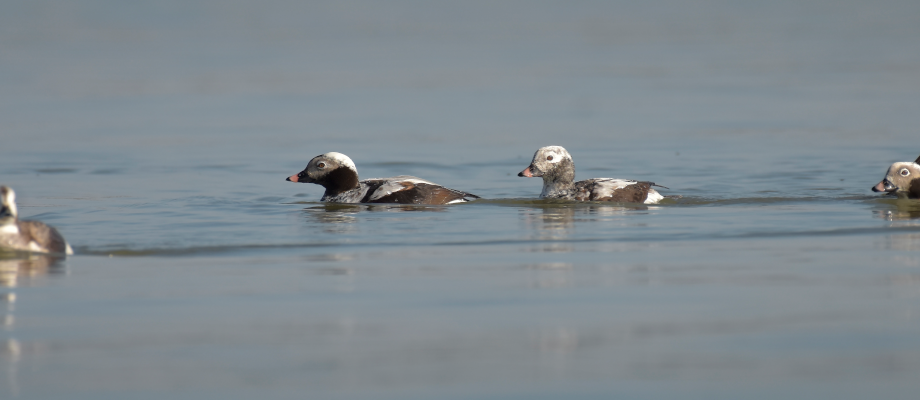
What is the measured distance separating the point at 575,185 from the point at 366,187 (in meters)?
2.64

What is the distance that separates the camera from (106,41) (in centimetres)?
4338

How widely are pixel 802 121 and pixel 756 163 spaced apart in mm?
4870

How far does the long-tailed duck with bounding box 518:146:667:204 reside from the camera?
14.8 m

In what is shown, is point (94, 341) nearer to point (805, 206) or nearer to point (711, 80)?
point (805, 206)

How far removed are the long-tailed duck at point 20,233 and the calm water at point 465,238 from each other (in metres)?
0.32

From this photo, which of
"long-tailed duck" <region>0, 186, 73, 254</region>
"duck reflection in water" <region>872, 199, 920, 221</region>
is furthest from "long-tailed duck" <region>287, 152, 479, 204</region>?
"long-tailed duck" <region>0, 186, 73, 254</region>

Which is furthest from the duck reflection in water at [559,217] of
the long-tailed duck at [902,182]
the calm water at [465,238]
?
the long-tailed duck at [902,182]

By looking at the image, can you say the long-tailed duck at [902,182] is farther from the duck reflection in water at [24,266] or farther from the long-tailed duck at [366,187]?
the duck reflection in water at [24,266]

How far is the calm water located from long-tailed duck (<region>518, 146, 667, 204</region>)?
1.28 ft

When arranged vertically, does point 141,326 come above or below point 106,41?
below

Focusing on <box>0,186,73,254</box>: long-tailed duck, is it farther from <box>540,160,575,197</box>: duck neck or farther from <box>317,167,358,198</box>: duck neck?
<box>540,160,575,197</box>: duck neck

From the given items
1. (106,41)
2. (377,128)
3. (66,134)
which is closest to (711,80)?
(377,128)

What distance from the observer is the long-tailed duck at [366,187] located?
14.9 meters

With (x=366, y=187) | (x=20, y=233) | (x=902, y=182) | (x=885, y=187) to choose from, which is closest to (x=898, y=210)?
(x=885, y=187)
